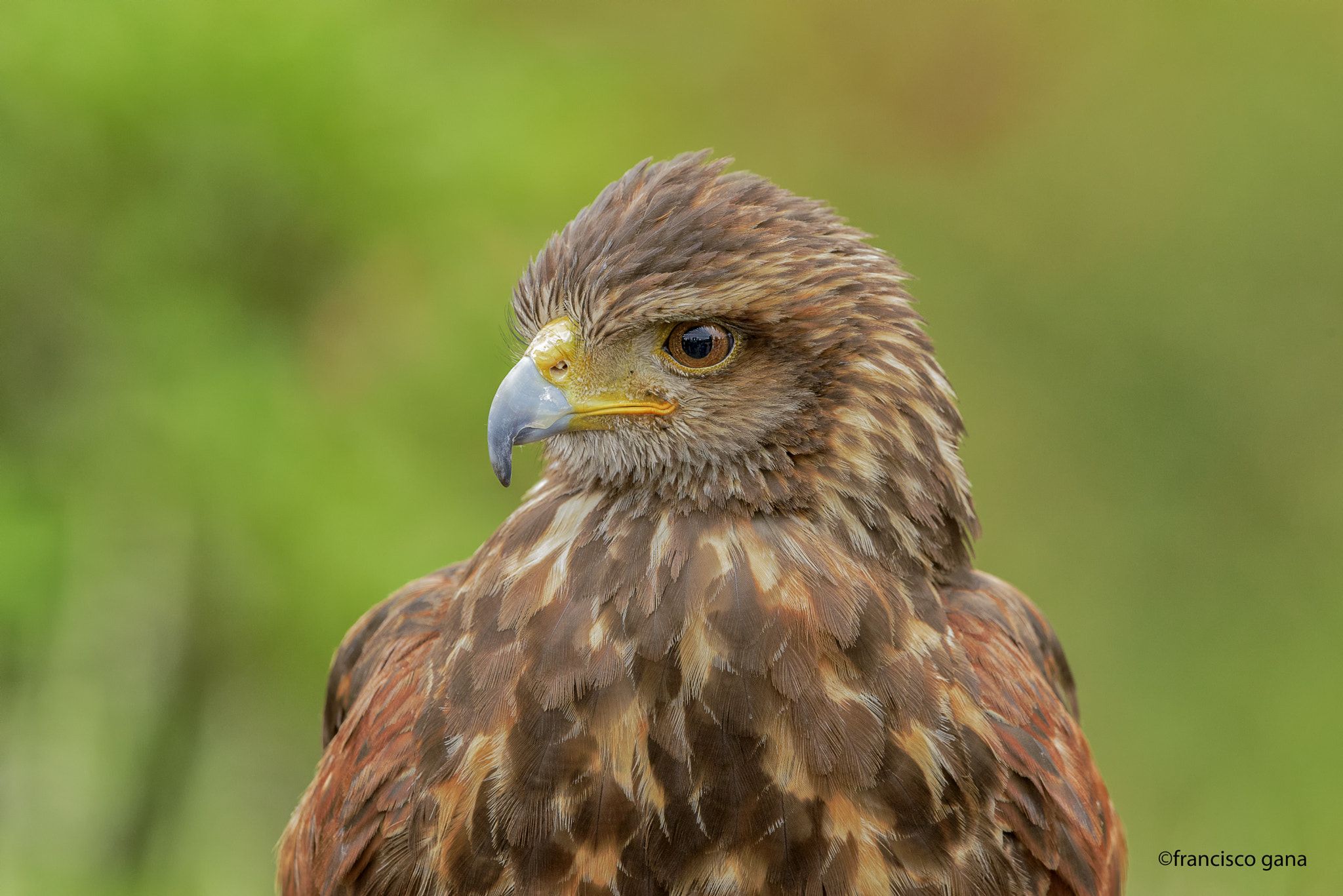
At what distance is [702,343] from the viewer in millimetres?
2502

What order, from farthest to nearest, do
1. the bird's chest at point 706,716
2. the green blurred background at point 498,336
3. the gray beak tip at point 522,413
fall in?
the green blurred background at point 498,336 < the gray beak tip at point 522,413 < the bird's chest at point 706,716

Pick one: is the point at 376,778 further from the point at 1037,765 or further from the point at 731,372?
the point at 1037,765

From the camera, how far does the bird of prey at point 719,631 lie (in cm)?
229

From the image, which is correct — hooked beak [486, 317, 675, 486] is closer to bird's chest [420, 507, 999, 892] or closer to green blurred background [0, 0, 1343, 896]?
bird's chest [420, 507, 999, 892]

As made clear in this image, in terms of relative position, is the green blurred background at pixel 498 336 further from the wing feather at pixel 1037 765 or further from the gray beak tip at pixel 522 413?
the wing feather at pixel 1037 765

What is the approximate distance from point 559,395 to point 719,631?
57 cm

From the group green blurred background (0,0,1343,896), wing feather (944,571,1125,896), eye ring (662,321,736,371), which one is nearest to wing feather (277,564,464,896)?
eye ring (662,321,736,371)

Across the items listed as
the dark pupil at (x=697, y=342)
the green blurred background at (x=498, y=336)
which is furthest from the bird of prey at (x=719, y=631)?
the green blurred background at (x=498, y=336)

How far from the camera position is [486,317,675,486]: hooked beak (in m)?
2.47

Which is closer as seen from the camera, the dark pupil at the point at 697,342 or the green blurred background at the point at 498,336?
the dark pupil at the point at 697,342

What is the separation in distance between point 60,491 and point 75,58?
2019mm

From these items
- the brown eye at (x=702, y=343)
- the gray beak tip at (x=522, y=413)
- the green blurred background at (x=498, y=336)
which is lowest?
the green blurred background at (x=498, y=336)

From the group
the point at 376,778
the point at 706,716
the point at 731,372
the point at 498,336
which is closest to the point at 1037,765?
the point at 706,716

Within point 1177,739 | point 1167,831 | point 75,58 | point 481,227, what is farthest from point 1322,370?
point 75,58
